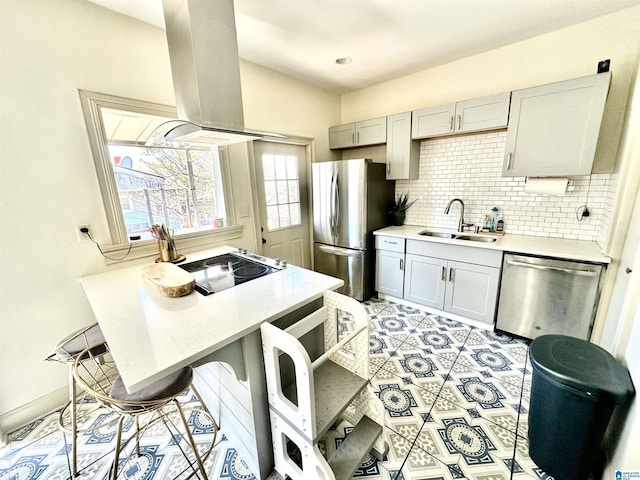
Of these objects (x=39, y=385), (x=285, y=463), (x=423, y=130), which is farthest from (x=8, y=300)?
(x=423, y=130)

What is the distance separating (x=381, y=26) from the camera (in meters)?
2.08

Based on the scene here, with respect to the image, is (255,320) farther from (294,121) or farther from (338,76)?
(338,76)

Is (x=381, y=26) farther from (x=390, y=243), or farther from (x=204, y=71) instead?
(x=390, y=243)

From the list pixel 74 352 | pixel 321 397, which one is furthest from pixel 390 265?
pixel 74 352

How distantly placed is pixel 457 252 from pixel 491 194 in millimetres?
817

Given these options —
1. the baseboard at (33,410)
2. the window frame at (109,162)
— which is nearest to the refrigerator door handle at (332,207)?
the window frame at (109,162)

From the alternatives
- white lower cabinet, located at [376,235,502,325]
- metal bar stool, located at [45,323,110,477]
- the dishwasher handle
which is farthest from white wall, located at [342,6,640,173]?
metal bar stool, located at [45,323,110,477]

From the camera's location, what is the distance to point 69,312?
1.81m

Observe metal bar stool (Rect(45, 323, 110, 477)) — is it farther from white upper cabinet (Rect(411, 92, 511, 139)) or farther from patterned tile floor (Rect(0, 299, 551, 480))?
white upper cabinet (Rect(411, 92, 511, 139))

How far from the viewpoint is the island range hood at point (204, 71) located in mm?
1443

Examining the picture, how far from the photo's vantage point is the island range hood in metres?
1.44

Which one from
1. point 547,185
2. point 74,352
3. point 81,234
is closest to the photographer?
point 74,352

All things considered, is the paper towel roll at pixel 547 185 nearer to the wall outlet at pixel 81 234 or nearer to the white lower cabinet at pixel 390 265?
the white lower cabinet at pixel 390 265

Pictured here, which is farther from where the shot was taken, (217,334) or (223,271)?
(223,271)
